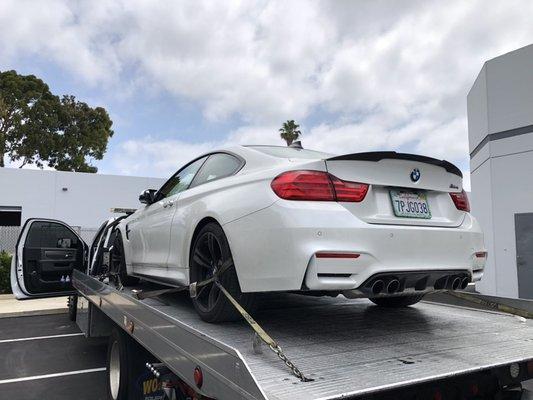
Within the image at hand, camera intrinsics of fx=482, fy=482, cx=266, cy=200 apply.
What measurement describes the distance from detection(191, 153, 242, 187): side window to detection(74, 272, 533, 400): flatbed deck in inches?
42.0

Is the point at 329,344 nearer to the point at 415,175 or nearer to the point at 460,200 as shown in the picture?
the point at 415,175

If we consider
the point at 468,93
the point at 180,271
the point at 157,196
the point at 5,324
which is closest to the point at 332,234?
the point at 180,271

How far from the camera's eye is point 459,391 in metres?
2.64

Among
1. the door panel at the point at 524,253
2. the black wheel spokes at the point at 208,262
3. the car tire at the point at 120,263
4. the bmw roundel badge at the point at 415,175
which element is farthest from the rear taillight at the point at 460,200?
the door panel at the point at 524,253

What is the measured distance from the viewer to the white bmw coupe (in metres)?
2.69

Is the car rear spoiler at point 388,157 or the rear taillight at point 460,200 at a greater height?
the car rear spoiler at point 388,157

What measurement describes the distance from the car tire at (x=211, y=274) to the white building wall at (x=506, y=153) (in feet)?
32.7

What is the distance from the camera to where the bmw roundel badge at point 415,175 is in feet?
10.2

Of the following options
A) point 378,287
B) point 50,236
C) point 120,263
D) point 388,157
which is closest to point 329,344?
point 378,287

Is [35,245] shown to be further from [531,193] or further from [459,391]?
[531,193]

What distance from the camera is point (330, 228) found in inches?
106

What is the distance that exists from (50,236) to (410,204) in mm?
5932

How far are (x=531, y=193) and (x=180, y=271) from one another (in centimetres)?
994

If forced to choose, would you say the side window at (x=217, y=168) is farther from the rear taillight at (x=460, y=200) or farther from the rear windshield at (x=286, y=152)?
the rear taillight at (x=460, y=200)
